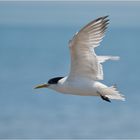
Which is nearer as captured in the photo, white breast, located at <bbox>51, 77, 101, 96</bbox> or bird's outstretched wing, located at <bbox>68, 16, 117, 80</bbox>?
bird's outstretched wing, located at <bbox>68, 16, 117, 80</bbox>

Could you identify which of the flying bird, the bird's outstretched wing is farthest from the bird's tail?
→ the bird's outstretched wing

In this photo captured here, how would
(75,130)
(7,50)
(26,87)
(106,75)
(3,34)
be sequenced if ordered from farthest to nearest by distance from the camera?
(3,34)
(7,50)
(106,75)
(26,87)
(75,130)

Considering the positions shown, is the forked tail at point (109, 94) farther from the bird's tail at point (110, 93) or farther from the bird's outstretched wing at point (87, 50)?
the bird's outstretched wing at point (87, 50)

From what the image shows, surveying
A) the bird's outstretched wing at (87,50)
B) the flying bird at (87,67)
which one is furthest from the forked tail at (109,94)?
the bird's outstretched wing at (87,50)

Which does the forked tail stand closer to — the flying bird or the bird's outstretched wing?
the flying bird

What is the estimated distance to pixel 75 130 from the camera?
1423cm

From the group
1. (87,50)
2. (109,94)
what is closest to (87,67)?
(87,50)

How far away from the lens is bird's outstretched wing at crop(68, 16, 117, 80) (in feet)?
28.5

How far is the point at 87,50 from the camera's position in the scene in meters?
8.80

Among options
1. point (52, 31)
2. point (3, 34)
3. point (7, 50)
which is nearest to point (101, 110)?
point (7, 50)

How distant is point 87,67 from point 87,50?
21cm

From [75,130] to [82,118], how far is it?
147 centimetres

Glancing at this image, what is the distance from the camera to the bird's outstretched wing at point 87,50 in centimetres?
869

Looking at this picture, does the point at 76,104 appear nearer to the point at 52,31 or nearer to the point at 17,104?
the point at 17,104
